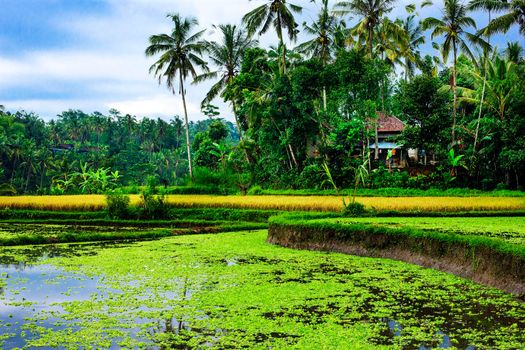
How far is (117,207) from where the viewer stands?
2289 cm

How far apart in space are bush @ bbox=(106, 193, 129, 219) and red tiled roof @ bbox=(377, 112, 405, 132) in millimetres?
22380

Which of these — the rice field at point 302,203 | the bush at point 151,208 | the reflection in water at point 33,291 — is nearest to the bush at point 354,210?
the rice field at point 302,203

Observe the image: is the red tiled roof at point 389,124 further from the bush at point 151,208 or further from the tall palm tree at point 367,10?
the bush at point 151,208

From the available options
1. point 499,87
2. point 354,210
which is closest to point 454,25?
point 499,87

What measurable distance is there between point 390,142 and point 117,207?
2306 cm

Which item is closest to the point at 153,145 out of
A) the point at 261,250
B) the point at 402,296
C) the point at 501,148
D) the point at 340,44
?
the point at 340,44

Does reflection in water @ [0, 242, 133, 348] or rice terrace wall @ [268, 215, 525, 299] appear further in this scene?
rice terrace wall @ [268, 215, 525, 299]

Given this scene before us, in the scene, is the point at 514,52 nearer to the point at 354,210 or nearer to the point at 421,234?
the point at 354,210

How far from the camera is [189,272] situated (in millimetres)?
10586

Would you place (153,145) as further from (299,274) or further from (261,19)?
(299,274)

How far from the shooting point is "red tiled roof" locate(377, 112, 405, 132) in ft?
133

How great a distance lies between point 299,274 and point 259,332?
3.82 m

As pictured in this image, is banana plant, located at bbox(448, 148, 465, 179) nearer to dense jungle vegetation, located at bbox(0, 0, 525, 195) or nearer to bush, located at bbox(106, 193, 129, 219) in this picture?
dense jungle vegetation, located at bbox(0, 0, 525, 195)

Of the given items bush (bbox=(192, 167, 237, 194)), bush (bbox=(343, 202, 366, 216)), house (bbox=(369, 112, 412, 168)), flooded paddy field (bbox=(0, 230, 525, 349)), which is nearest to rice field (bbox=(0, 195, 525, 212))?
bush (bbox=(343, 202, 366, 216))
